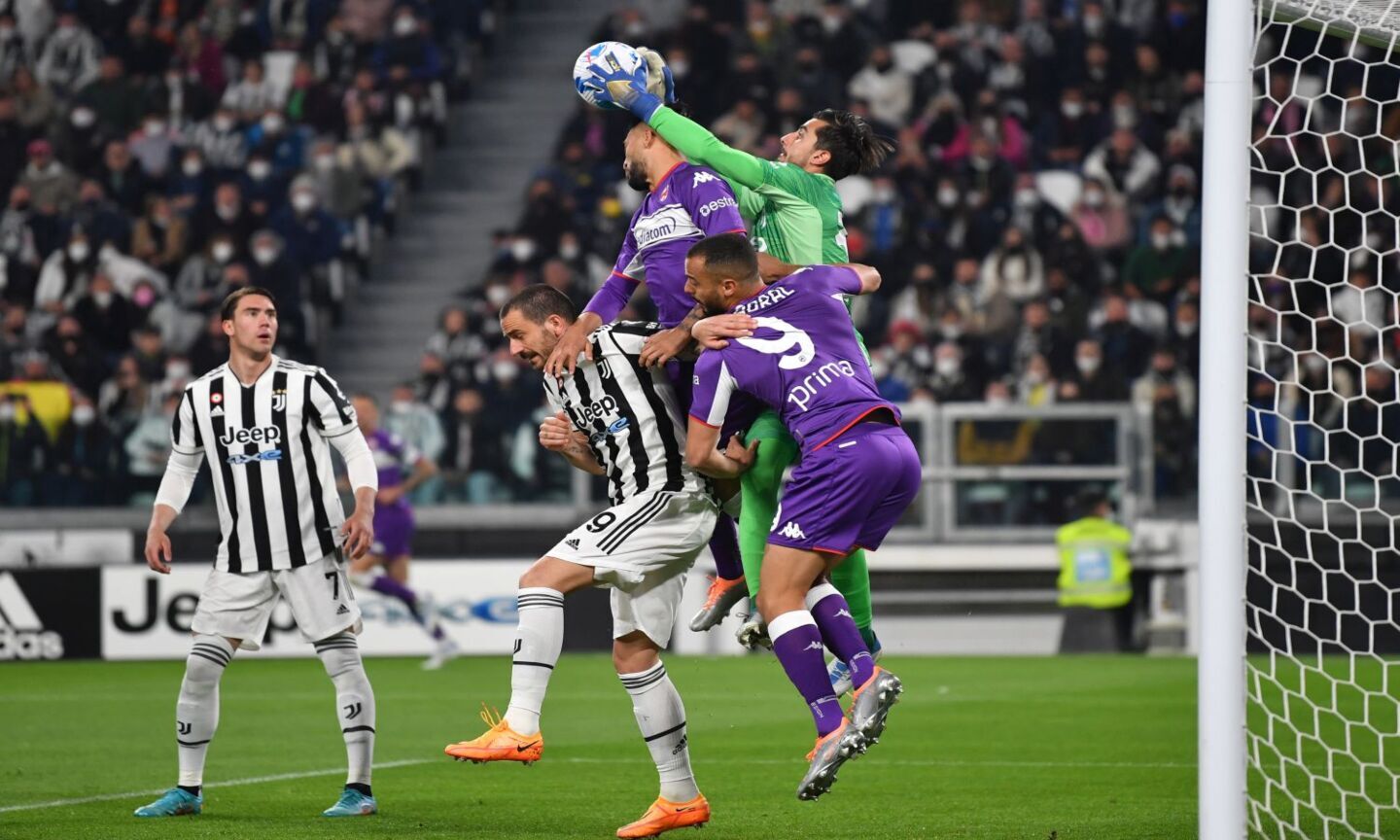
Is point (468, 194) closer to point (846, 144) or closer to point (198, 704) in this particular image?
point (198, 704)

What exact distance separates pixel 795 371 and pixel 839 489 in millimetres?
434

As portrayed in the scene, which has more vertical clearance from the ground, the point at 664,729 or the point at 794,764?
the point at 664,729

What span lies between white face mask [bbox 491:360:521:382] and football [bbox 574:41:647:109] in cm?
1060

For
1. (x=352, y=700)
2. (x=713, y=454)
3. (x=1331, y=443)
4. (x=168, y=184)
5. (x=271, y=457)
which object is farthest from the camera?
(x=168, y=184)

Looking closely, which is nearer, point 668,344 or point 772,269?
point 668,344

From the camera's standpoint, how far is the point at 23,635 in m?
16.7

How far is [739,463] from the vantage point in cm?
666

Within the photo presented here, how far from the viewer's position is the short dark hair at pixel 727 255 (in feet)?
21.5

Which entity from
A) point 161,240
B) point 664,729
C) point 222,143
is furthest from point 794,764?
point 222,143

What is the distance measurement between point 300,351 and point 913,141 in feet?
21.7

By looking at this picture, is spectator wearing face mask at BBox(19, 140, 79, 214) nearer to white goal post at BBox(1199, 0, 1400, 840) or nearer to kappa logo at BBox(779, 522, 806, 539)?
white goal post at BBox(1199, 0, 1400, 840)

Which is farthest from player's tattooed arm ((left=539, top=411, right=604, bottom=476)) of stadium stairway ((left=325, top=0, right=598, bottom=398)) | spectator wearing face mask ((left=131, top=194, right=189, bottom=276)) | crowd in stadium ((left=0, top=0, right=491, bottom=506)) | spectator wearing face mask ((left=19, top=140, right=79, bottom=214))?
spectator wearing face mask ((left=19, top=140, right=79, bottom=214))

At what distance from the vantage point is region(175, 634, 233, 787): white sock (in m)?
7.84

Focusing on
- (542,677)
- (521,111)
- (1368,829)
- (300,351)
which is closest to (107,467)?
(300,351)
